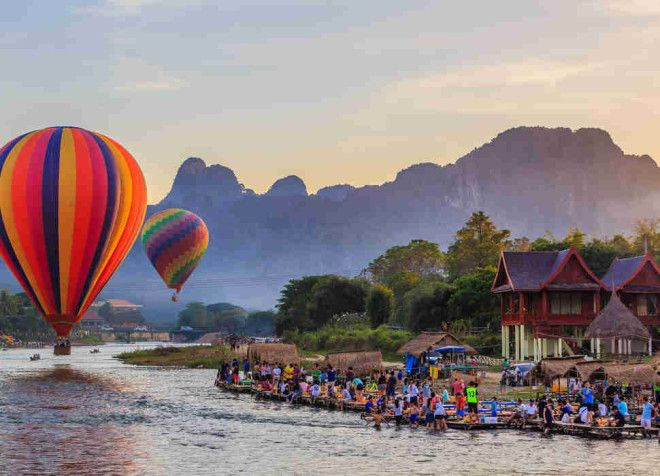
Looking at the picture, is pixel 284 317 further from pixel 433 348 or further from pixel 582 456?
pixel 582 456

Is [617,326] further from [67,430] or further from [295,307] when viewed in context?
[295,307]

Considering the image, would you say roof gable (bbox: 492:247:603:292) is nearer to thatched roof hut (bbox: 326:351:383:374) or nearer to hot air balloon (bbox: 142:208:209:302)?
thatched roof hut (bbox: 326:351:383:374)

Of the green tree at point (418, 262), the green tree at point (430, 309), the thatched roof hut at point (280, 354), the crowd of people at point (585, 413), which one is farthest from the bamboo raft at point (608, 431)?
the green tree at point (418, 262)

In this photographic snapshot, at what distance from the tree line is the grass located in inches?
742

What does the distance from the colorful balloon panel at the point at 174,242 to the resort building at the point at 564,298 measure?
252 ft

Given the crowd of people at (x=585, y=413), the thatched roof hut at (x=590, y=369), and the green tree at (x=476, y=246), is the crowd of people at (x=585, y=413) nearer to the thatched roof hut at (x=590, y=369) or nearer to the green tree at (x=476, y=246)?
the thatched roof hut at (x=590, y=369)

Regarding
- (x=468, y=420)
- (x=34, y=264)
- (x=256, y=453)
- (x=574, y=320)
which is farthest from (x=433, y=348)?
(x=34, y=264)

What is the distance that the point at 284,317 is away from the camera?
167625mm

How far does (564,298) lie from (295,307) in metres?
80.2

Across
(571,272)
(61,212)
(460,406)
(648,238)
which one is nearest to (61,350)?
(61,212)

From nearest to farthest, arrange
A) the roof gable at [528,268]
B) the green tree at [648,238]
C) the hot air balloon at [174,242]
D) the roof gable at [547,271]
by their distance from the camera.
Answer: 1. the roof gable at [547,271]
2. the roof gable at [528,268]
3. the green tree at [648,238]
4. the hot air balloon at [174,242]

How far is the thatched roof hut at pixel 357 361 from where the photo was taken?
77.2m

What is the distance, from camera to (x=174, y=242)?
16088cm

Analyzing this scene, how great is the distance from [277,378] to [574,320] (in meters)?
29.2
